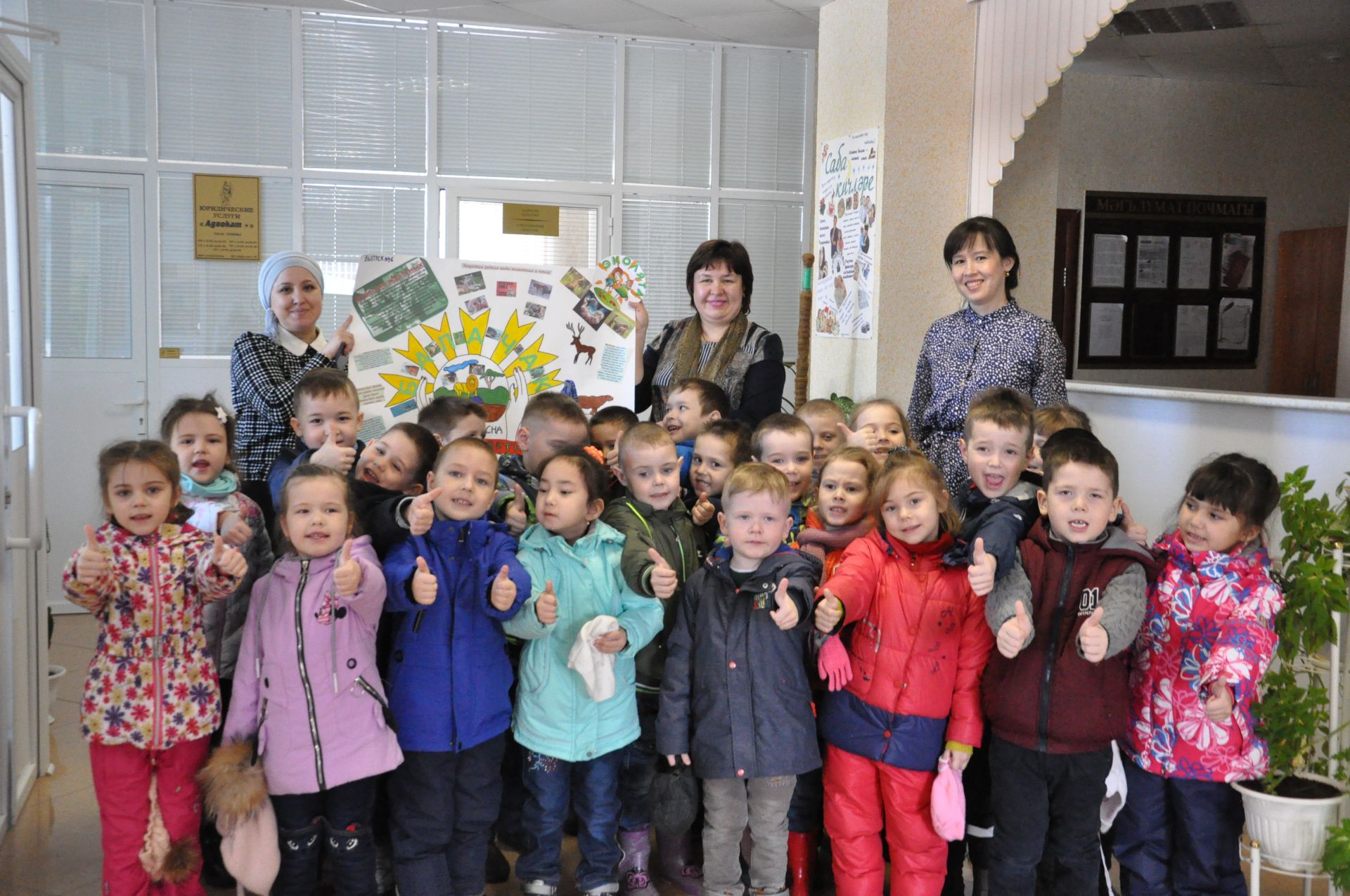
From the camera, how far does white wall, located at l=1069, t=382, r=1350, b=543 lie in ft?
12.5

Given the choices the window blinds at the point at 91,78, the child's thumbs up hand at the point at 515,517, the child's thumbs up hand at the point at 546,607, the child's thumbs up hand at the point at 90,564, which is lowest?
the child's thumbs up hand at the point at 546,607

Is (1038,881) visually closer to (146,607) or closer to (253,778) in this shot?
(253,778)

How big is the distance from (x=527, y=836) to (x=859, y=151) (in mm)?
3588

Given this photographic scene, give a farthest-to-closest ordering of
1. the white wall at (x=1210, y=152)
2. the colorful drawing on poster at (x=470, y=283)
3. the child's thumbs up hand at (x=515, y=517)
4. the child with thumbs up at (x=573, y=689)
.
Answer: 1. the white wall at (x=1210, y=152)
2. the colorful drawing on poster at (x=470, y=283)
3. the child's thumbs up hand at (x=515, y=517)
4. the child with thumbs up at (x=573, y=689)

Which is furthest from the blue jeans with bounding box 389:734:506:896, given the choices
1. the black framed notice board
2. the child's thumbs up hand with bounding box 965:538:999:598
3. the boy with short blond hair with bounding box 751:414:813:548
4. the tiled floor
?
the black framed notice board

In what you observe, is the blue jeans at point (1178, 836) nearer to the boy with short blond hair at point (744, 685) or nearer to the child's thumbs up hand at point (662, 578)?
the boy with short blond hair at point (744, 685)

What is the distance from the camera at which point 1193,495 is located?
2.33 m

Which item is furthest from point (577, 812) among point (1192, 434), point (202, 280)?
point (202, 280)

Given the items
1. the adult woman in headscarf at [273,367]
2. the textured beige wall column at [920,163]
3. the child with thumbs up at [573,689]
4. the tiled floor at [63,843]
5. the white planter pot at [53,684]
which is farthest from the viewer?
the textured beige wall column at [920,163]

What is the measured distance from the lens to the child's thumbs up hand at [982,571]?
216cm

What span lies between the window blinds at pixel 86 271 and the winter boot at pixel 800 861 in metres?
4.60

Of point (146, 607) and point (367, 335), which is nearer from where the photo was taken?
point (146, 607)

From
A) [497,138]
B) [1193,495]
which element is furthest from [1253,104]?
[1193,495]

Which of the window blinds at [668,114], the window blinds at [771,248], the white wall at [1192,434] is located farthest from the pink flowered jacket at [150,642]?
the window blinds at [771,248]
